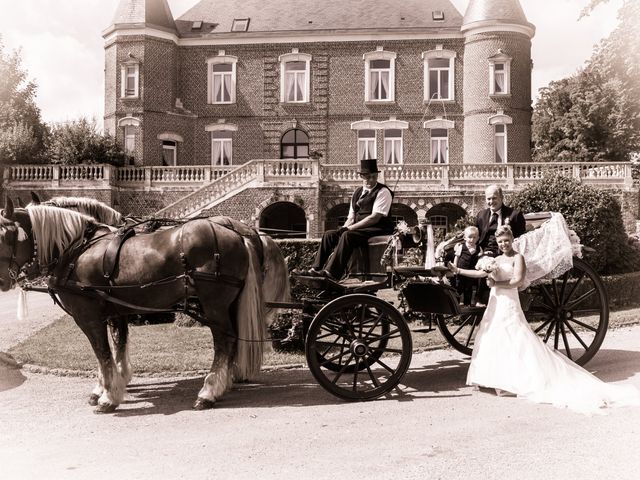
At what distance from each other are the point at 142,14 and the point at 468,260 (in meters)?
24.7

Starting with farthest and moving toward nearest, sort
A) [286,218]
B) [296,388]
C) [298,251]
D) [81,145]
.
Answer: [286,218] < [81,145] < [298,251] < [296,388]

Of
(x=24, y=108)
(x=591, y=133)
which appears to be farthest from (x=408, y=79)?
(x=24, y=108)

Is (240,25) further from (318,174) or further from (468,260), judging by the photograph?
(468,260)

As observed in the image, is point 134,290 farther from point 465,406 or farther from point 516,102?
point 516,102

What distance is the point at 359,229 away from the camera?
235 inches

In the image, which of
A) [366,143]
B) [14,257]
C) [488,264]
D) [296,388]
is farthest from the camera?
[366,143]

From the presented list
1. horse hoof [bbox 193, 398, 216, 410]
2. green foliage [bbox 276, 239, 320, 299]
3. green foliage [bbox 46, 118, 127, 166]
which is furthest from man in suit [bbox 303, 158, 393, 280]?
green foliage [bbox 46, 118, 127, 166]

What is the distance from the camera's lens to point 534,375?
221 inches

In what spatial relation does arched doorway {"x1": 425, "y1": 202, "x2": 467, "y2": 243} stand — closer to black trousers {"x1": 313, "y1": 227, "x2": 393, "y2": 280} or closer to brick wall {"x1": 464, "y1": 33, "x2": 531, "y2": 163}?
brick wall {"x1": 464, "y1": 33, "x2": 531, "y2": 163}

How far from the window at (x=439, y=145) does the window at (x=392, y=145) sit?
1.53m

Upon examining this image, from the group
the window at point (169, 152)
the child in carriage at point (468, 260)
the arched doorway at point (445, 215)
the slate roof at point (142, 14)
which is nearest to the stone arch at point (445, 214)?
the arched doorway at point (445, 215)

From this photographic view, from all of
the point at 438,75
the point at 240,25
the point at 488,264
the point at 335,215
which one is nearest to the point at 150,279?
the point at 488,264

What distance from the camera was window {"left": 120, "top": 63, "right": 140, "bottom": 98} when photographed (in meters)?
27.0

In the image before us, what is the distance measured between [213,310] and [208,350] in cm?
273
